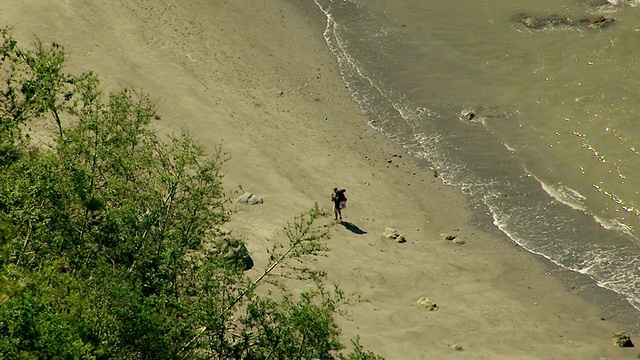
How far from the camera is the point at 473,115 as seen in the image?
38.4 metres

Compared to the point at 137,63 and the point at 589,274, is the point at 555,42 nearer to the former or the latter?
the point at 589,274

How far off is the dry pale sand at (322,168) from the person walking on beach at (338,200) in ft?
2.14

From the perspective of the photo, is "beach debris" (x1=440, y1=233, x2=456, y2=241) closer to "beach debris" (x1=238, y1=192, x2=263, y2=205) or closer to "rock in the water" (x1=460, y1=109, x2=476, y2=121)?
"beach debris" (x1=238, y1=192, x2=263, y2=205)

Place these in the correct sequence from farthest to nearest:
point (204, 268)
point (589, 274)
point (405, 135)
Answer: point (405, 135), point (589, 274), point (204, 268)

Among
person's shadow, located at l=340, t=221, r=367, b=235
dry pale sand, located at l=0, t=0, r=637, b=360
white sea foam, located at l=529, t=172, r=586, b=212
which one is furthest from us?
white sea foam, located at l=529, t=172, r=586, b=212

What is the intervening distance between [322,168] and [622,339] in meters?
15.2

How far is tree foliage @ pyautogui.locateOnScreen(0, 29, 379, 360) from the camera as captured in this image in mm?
16641

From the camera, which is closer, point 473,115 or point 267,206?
point 267,206

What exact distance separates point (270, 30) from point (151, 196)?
960 inches

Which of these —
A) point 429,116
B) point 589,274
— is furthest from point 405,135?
point 589,274

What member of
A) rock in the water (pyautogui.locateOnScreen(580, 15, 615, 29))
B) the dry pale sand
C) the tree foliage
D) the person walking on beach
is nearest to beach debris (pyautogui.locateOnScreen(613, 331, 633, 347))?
the dry pale sand

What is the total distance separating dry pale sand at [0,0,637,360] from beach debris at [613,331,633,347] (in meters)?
0.27

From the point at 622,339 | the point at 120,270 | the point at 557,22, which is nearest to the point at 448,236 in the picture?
the point at 622,339

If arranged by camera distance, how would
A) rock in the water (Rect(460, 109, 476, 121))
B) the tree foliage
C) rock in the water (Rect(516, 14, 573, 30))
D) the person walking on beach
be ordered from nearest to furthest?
1. the tree foliage
2. the person walking on beach
3. rock in the water (Rect(460, 109, 476, 121))
4. rock in the water (Rect(516, 14, 573, 30))
